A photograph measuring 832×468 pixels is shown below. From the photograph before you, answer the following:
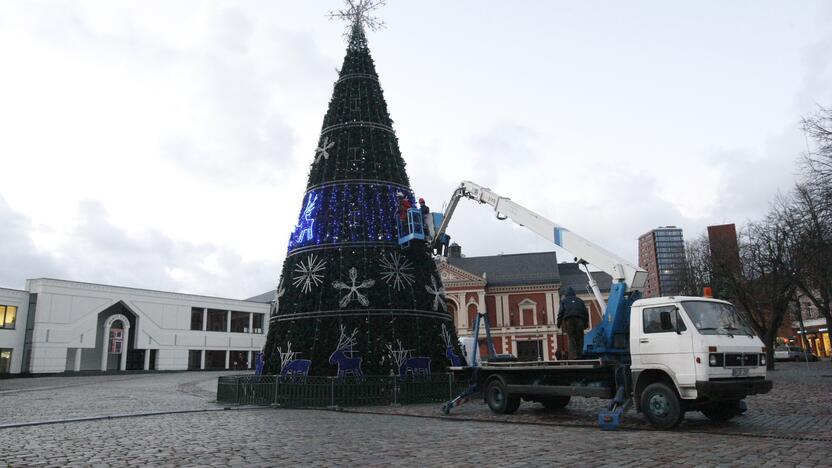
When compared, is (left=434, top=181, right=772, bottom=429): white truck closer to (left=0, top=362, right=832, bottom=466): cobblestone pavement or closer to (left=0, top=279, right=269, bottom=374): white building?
(left=0, top=362, right=832, bottom=466): cobblestone pavement

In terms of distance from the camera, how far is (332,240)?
57.1 ft

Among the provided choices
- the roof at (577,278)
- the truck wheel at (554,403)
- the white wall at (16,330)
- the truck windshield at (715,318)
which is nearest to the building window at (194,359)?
the white wall at (16,330)

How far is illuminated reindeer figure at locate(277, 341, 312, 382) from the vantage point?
1625cm

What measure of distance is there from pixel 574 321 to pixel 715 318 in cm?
298

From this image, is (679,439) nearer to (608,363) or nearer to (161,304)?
(608,363)

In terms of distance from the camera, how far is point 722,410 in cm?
1166

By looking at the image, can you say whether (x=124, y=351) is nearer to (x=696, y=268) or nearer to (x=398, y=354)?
(x=398, y=354)

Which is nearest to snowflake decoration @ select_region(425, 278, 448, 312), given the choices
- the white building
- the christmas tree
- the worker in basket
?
the christmas tree

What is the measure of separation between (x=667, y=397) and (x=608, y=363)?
1410 mm

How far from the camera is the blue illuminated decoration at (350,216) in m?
17.5

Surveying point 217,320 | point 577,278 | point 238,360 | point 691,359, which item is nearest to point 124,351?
point 217,320

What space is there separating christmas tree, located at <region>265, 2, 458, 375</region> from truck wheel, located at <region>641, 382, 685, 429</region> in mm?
7108

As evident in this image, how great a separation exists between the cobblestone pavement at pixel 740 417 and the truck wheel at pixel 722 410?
17 cm

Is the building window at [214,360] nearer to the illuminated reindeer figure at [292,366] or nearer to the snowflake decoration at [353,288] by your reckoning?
the illuminated reindeer figure at [292,366]
